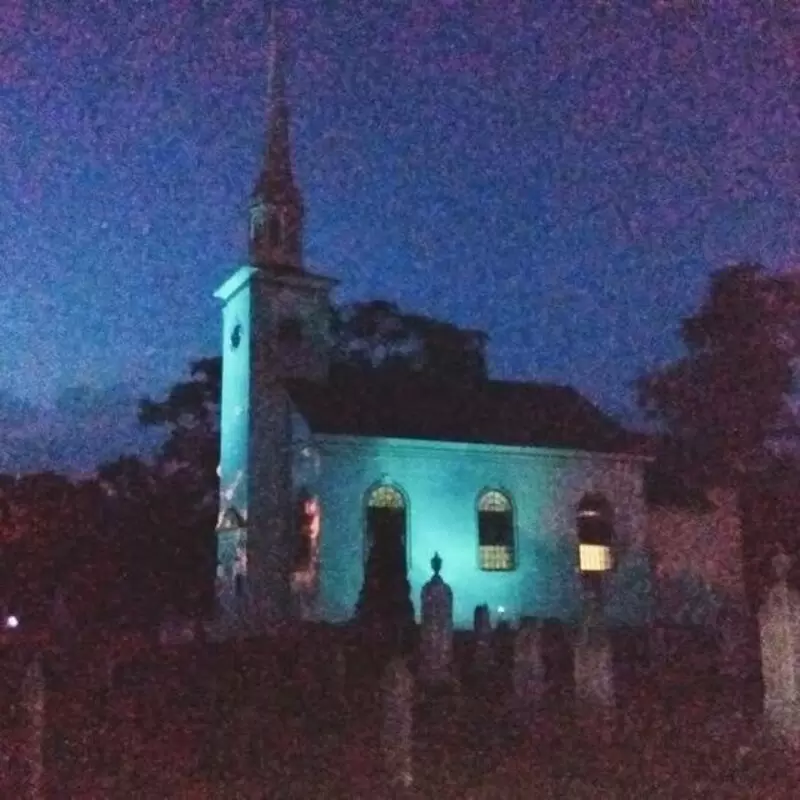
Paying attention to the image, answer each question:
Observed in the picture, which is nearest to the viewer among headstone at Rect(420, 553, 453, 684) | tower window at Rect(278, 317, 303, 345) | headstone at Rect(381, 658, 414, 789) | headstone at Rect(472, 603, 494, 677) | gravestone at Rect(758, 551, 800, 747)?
headstone at Rect(381, 658, 414, 789)

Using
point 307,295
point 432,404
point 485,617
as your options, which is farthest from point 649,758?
point 307,295

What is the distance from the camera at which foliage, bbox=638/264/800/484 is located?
37656mm

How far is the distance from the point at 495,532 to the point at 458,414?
389cm

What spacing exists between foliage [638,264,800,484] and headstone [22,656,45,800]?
28658 mm

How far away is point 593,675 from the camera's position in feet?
50.5

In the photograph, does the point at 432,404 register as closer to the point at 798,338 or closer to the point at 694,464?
the point at 694,464

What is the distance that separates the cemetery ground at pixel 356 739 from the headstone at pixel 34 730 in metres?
0.16

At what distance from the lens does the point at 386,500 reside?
105ft

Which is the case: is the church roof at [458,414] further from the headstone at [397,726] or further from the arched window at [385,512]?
the headstone at [397,726]

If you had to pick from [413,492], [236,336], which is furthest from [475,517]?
[236,336]

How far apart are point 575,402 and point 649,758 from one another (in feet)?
87.2

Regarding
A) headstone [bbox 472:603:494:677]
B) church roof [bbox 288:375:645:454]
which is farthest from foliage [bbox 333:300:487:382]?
headstone [bbox 472:603:494:677]

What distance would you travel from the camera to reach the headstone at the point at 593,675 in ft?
49.8

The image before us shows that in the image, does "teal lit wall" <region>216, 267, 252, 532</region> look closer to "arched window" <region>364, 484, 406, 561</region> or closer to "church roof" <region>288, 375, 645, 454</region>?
"church roof" <region>288, 375, 645, 454</region>
